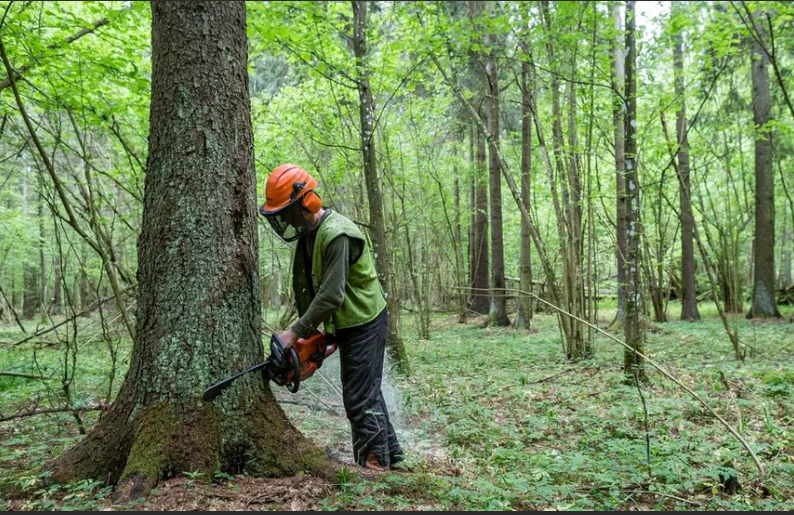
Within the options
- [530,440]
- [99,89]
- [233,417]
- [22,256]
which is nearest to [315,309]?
[233,417]

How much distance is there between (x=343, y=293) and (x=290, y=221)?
2.00ft

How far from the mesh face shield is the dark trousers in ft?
2.41

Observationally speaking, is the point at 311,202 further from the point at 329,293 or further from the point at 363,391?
the point at 363,391

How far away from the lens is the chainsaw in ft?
9.48

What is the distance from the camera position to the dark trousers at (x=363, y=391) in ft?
11.1

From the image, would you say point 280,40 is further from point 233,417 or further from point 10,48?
point 233,417

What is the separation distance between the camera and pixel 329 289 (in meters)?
3.14

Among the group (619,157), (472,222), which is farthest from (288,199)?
(472,222)

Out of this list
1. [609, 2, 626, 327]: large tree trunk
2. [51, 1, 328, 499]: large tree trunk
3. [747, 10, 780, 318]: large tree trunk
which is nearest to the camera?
[51, 1, 328, 499]: large tree trunk

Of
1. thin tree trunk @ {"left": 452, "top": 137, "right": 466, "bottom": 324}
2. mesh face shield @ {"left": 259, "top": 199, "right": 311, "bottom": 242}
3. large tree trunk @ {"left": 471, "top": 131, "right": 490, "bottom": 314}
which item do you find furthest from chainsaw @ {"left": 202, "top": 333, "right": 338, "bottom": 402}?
large tree trunk @ {"left": 471, "top": 131, "right": 490, "bottom": 314}

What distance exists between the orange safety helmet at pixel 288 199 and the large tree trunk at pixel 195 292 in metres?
0.14

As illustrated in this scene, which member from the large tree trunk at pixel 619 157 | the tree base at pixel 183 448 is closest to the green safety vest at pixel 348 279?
the tree base at pixel 183 448

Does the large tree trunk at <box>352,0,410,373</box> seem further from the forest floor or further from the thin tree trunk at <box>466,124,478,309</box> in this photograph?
the thin tree trunk at <box>466,124,478,309</box>

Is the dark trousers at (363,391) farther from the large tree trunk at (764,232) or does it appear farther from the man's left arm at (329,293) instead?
the large tree trunk at (764,232)
